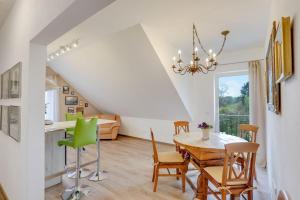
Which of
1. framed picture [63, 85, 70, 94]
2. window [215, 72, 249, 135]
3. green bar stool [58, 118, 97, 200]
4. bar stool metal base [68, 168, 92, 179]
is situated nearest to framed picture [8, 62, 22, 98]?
green bar stool [58, 118, 97, 200]

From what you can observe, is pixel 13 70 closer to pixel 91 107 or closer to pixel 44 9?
pixel 44 9

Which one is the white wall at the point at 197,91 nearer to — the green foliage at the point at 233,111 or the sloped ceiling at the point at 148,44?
the sloped ceiling at the point at 148,44

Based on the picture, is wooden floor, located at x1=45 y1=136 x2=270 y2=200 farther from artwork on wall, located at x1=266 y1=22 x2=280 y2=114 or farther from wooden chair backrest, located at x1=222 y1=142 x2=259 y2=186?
artwork on wall, located at x1=266 y1=22 x2=280 y2=114

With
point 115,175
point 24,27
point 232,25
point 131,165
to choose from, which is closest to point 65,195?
point 115,175

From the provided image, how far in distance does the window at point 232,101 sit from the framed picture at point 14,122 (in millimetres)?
4608

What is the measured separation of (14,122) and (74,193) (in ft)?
4.36

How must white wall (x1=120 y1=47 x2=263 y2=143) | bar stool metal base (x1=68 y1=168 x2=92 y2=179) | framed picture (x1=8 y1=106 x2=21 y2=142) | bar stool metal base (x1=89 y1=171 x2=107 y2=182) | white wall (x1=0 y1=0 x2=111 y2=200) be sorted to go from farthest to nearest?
white wall (x1=120 y1=47 x2=263 y2=143) → bar stool metal base (x1=68 y1=168 x2=92 y2=179) → bar stool metal base (x1=89 y1=171 x2=107 y2=182) → framed picture (x1=8 y1=106 x2=21 y2=142) → white wall (x1=0 y1=0 x2=111 y2=200)

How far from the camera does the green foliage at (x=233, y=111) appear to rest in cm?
493

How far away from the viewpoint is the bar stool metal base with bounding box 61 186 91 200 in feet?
9.40

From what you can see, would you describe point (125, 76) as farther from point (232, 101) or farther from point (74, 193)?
point (74, 193)

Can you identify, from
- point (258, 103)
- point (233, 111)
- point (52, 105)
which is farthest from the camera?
point (52, 105)

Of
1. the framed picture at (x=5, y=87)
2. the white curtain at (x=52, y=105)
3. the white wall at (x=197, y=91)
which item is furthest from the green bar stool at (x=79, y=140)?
the white curtain at (x=52, y=105)

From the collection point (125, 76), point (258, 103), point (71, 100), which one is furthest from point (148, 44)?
point (71, 100)

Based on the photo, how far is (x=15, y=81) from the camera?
2441mm
